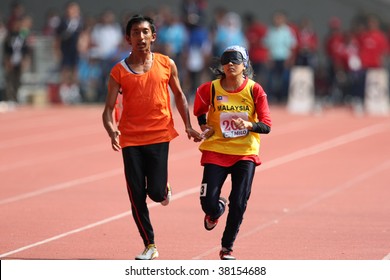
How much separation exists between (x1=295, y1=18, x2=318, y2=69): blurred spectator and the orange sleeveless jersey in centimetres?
2133

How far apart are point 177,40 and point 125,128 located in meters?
19.9

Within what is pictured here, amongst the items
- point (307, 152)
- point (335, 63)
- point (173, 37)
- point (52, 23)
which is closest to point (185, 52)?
point (173, 37)

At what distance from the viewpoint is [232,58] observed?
1016 cm

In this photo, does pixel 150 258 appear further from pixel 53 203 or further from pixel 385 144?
pixel 385 144

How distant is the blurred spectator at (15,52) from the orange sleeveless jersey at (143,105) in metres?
20.9

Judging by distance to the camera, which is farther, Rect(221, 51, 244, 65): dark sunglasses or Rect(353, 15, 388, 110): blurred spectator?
Rect(353, 15, 388, 110): blurred spectator

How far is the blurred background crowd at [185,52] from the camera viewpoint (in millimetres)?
30625

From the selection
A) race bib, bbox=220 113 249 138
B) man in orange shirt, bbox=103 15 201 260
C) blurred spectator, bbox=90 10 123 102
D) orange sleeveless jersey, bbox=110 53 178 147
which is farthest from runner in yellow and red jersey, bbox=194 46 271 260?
blurred spectator, bbox=90 10 123 102

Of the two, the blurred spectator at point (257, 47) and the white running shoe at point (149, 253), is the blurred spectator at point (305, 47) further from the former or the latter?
the white running shoe at point (149, 253)

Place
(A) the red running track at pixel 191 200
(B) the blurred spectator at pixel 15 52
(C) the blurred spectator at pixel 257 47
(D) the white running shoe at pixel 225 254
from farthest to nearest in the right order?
(C) the blurred spectator at pixel 257 47, (B) the blurred spectator at pixel 15 52, (A) the red running track at pixel 191 200, (D) the white running shoe at pixel 225 254

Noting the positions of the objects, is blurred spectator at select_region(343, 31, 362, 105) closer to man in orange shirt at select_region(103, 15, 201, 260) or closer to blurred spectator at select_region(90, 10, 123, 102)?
blurred spectator at select_region(90, 10, 123, 102)

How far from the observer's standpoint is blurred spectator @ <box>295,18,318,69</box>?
31438 millimetres

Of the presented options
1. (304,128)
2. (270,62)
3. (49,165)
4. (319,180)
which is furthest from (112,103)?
(270,62)

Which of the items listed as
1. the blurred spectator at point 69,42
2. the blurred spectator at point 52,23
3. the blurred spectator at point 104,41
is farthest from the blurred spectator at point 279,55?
the blurred spectator at point 52,23
